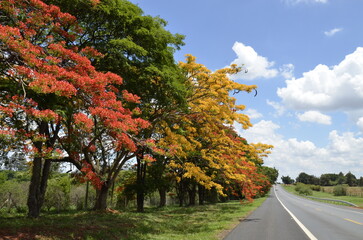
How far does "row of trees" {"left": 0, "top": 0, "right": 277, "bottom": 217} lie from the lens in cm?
764

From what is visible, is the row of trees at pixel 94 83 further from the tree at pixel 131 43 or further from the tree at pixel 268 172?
the tree at pixel 268 172

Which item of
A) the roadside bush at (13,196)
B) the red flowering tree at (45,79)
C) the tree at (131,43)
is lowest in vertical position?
the roadside bush at (13,196)

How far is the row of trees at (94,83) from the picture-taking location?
25.1 ft

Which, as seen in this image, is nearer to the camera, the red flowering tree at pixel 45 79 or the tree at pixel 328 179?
the red flowering tree at pixel 45 79

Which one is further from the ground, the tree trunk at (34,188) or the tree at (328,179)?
the tree at (328,179)

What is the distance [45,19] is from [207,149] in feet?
46.9

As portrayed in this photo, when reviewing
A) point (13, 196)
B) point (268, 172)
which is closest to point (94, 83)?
point (13, 196)

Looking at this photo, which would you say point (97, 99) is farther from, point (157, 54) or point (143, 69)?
point (157, 54)

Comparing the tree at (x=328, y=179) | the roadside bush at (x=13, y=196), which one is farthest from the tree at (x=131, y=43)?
the tree at (x=328, y=179)

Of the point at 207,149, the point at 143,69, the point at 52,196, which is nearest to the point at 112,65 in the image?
the point at 143,69

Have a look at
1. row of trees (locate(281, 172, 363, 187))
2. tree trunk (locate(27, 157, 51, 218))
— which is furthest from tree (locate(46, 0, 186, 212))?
row of trees (locate(281, 172, 363, 187))

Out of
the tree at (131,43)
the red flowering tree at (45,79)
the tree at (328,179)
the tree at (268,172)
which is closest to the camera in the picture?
the red flowering tree at (45,79)

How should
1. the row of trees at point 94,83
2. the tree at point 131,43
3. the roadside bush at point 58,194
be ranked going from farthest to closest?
the roadside bush at point 58,194
the tree at point 131,43
the row of trees at point 94,83

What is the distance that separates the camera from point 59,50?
8523 millimetres
